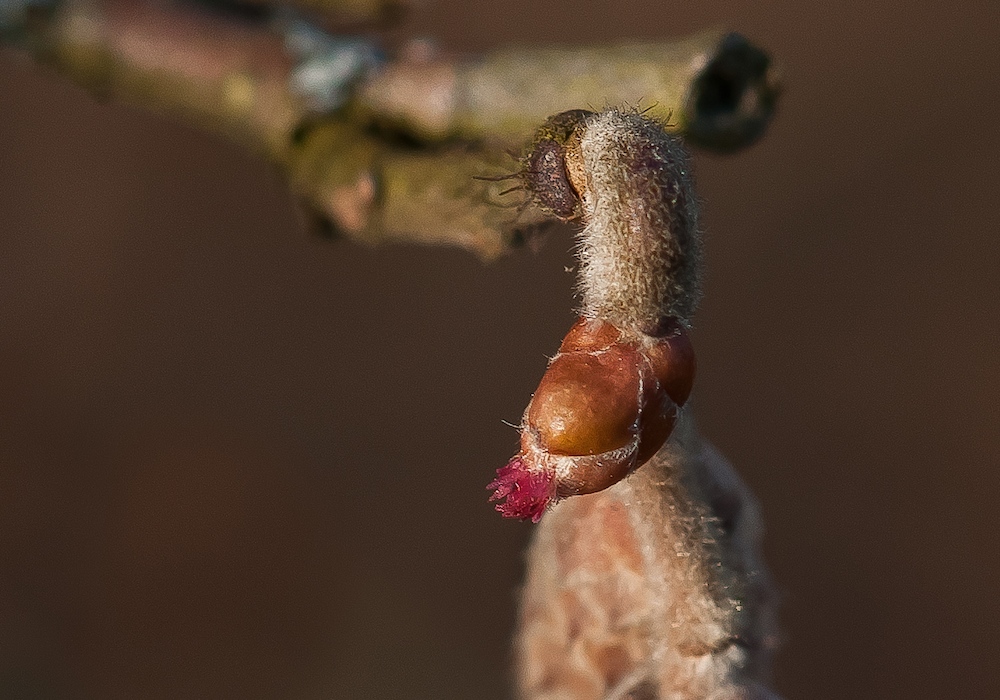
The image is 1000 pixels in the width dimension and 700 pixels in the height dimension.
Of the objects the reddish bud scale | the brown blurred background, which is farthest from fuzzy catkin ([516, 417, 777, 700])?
the brown blurred background

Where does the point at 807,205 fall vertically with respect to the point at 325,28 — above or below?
below

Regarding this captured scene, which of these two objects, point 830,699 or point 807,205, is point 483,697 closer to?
point 830,699

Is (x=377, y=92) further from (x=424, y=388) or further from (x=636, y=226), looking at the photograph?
(x=424, y=388)

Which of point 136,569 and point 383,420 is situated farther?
point 383,420

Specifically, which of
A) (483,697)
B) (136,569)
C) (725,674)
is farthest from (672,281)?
(136,569)


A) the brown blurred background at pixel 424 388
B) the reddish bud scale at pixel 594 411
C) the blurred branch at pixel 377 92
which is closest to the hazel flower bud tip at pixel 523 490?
the reddish bud scale at pixel 594 411

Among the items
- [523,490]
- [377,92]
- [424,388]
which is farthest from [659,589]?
[424,388]
